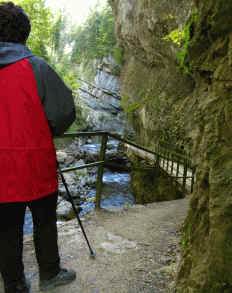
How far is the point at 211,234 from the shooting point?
113cm

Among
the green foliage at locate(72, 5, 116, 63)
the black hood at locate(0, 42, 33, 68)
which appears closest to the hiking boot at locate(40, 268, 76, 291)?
the black hood at locate(0, 42, 33, 68)

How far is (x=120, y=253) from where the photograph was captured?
2.50m

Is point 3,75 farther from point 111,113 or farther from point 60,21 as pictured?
point 60,21

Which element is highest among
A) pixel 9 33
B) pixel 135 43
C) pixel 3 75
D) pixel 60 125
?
pixel 135 43

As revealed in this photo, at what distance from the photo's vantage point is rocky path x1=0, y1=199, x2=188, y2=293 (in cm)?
199

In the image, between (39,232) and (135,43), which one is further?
(135,43)

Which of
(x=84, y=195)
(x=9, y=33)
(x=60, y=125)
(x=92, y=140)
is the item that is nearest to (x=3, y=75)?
(x=9, y=33)

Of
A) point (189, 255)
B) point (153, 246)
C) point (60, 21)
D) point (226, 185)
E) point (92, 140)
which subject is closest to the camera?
point (226, 185)

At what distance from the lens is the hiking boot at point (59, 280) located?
1.79m

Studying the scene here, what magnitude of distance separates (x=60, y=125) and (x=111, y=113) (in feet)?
80.3

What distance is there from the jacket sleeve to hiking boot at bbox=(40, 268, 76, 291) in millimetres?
1144

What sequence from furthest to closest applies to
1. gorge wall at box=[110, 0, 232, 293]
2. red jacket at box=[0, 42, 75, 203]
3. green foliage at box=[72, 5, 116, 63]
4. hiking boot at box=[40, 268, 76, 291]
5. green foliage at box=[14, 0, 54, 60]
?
green foliage at box=[72, 5, 116, 63], green foliage at box=[14, 0, 54, 60], hiking boot at box=[40, 268, 76, 291], red jacket at box=[0, 42, 75, 203], gorge wall at box=[110, 0, 232, 293]

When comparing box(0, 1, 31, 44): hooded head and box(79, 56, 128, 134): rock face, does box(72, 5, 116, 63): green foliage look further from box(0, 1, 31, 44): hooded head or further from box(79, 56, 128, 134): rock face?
box(0, 1, 31, 44): hooded head

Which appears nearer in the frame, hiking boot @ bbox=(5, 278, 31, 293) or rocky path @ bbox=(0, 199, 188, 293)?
hiking boot @ bbox=(5, 278, 31, 293)
